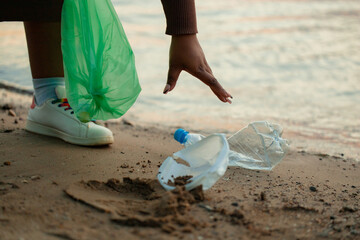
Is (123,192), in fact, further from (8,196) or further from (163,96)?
(163,96)

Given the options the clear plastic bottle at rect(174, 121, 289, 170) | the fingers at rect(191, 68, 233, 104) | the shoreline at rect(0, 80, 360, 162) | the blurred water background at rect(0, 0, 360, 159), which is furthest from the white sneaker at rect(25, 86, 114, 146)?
the blurred water background at rect(0, 0, 360, 159)

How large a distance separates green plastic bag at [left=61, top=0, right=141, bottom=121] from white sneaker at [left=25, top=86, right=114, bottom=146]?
0.61ft

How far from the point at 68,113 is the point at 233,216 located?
118 centimetres

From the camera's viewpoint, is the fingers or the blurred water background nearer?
the fingers

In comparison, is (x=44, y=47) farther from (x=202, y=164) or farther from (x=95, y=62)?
(x=202, y=164)

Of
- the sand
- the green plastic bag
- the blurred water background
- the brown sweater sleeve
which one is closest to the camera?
the sand

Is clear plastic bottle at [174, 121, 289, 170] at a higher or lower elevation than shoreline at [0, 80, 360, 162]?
higher

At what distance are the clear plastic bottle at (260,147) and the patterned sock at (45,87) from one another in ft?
2.79

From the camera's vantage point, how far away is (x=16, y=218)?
147cm

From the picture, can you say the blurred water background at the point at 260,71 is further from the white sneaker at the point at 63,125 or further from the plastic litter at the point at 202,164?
the plastic litter at the point at 202,164

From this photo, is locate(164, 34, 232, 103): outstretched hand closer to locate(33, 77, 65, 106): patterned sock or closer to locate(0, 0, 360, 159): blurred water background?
locate(33, 77, 65, 106): patterned sock

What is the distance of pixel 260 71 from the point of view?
192 inches

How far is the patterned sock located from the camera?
2.46 metres

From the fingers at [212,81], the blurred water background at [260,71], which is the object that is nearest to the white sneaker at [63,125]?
the fingers at [212,81]
